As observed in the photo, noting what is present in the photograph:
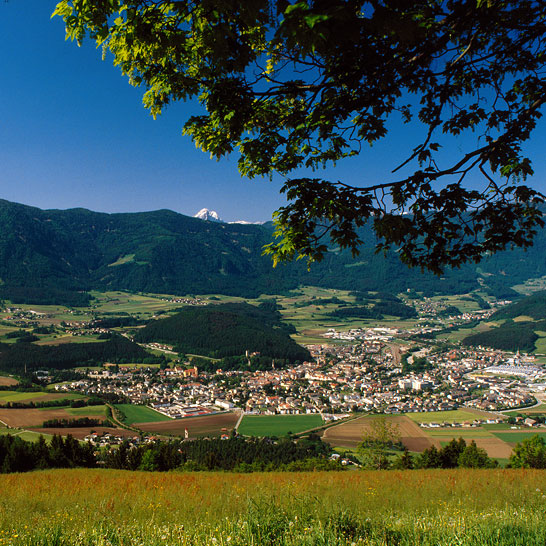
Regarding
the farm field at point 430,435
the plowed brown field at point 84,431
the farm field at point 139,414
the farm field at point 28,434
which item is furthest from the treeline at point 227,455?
the farm field at point 139,414

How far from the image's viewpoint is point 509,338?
3472 inches

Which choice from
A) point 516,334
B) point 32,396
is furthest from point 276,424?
point 516,334

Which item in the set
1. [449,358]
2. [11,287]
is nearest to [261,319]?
[449,358]

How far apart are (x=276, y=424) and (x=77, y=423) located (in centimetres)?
2037

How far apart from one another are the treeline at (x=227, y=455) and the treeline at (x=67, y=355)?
4785 centimetres

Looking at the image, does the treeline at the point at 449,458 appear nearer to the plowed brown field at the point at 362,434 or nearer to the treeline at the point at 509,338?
the plowed brown field at the point at 362,434

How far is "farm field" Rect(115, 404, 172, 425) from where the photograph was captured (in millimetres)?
41156

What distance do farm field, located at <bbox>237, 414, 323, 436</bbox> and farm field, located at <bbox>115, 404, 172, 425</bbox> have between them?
30.6ft

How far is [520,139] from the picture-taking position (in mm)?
4125

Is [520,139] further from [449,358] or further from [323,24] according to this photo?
[449,358]

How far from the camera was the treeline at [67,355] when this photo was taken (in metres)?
66.4

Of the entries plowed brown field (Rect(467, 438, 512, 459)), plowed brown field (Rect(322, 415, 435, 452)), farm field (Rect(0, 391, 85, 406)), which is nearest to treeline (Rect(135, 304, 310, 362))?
farm field (Rect(0, 391, 85, 406))

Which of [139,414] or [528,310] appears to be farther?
[528,310]

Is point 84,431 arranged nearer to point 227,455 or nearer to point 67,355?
point 227,455
